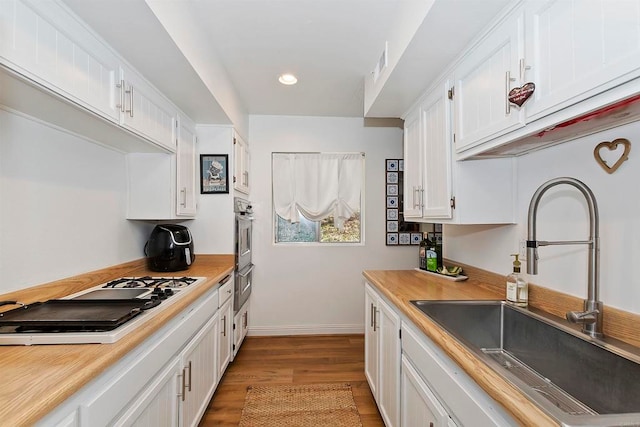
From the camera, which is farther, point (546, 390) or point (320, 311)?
point (320, 311)

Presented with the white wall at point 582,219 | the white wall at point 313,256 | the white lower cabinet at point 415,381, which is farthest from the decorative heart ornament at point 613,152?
the white wall at point 313,256

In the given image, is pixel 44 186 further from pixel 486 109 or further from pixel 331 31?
pixel 486 109

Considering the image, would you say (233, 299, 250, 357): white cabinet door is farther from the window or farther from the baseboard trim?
the window

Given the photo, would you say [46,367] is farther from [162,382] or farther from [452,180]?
[452,180]

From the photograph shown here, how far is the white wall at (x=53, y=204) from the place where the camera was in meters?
1.37

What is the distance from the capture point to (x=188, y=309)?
66.2 inches

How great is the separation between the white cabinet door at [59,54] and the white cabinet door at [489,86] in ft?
5.77

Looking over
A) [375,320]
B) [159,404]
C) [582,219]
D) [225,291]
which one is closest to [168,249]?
[225,291]

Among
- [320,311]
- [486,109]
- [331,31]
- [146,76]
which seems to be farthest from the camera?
[320,311]

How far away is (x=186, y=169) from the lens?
251 centimetres

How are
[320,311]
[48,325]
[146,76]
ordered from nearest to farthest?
1. [48,325]
2. [146,76]
3. [320,311]

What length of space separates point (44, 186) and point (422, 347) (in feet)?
6.52

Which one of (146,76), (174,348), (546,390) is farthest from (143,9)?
(546,390)

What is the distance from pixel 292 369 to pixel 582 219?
2376 mm
